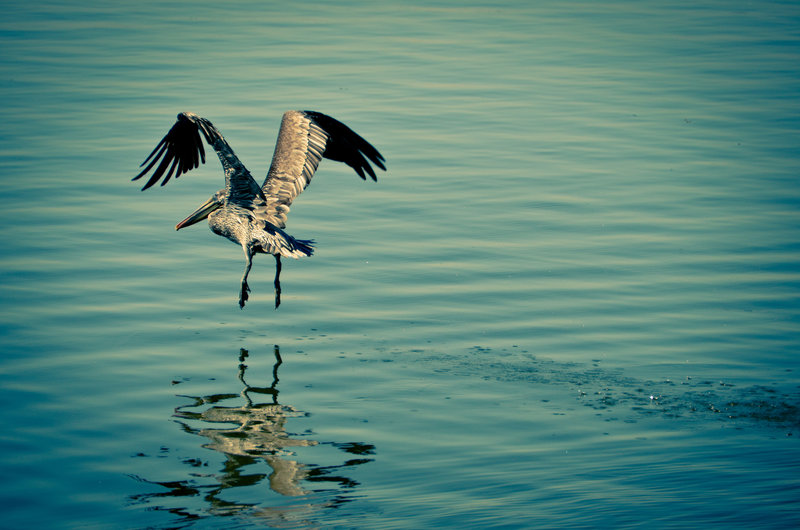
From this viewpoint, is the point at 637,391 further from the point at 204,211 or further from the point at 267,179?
the point at 204,211

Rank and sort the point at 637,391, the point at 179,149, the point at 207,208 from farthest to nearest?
the point at 179,149, the point at 207,208, the point at 637,391

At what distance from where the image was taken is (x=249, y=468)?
22.1 ft

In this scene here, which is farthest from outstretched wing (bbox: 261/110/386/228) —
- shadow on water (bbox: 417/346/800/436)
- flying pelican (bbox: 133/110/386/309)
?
shadow on water (bbox: 417/346/800/436)

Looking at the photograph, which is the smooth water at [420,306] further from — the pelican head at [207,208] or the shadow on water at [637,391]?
the pelican head at [207,208]

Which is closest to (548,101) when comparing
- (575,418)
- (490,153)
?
(490,153)

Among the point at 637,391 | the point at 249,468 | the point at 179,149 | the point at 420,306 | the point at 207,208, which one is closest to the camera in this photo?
the point at 249,468

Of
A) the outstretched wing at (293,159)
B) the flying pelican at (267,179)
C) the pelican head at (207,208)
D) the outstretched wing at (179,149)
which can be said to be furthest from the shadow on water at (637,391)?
the outstretched wing at (179,149)

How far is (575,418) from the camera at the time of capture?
756 cm

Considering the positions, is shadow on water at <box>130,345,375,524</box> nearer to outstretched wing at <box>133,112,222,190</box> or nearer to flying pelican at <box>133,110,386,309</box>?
flying pelican at <box>133,110,386,309</box>

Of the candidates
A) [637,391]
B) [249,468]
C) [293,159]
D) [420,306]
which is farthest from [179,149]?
[637,391]

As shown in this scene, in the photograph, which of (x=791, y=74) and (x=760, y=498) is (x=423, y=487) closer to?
(x=760, y=498)

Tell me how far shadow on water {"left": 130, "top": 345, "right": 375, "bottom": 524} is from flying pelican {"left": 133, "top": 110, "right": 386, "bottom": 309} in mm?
1761

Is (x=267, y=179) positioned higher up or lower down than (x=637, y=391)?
higher up

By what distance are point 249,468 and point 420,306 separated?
335 cm
